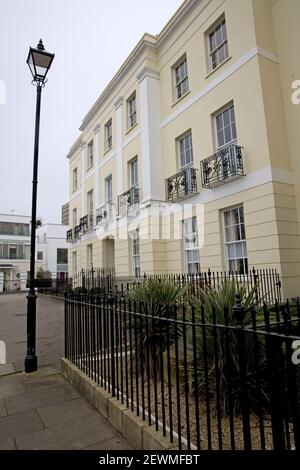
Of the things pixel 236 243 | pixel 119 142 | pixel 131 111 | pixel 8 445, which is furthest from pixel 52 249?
→ pixel 8 445

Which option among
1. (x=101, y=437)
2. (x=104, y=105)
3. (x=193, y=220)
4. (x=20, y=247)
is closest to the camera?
(x=101, y=437)

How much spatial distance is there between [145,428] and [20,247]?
46069mm

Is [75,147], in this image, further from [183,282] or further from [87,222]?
[183,282]

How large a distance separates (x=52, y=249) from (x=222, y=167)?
4085 cm

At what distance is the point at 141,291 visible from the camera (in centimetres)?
492

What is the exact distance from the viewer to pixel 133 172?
16.0 metres

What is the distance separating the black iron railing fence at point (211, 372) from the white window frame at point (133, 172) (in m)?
10.9

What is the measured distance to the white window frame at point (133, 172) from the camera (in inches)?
617

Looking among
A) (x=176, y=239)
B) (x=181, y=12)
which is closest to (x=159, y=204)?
(x=176, y=239)

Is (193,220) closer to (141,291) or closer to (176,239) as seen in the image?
(176,239)

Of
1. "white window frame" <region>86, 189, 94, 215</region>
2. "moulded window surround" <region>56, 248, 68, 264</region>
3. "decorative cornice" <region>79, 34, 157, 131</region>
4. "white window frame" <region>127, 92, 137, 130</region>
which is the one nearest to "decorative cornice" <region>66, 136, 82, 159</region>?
"decorative cornice" <region>79, 34, 157, 131</region>

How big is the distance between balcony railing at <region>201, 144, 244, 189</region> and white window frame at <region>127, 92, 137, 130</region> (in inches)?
248

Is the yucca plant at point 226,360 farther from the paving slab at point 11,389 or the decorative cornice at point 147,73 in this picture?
the decorative cornice at point 147,73

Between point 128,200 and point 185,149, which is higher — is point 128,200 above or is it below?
below
